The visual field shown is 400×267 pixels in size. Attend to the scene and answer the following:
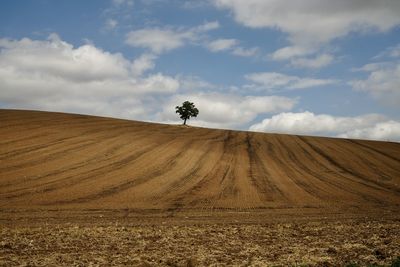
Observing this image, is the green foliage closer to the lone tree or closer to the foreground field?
the foreground field

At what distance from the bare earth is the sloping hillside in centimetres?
10

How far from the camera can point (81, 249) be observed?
1225 centimetres

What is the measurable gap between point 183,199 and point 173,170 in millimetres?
8111

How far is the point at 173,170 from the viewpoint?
103ft

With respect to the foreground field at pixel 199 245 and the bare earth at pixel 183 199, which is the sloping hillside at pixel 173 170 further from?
the foreground field at pixel 199 245

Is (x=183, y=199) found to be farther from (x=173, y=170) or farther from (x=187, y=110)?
(x=187, y=110)

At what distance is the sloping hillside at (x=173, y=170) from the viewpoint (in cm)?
2295

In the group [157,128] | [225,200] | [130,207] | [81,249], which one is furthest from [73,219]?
[157,128]

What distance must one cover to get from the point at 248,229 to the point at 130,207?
7.13 m

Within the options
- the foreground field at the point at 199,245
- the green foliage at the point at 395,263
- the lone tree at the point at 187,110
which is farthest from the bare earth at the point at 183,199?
the lone tree at the point at 187,110

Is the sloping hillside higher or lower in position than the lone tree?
lower

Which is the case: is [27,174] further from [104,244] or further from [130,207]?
[104,244]

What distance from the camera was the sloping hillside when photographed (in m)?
23.0

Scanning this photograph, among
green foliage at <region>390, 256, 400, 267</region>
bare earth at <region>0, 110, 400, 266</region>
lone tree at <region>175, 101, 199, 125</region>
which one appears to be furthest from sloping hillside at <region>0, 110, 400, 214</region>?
lone tree at <region>175, 101, 199, 125</region>
